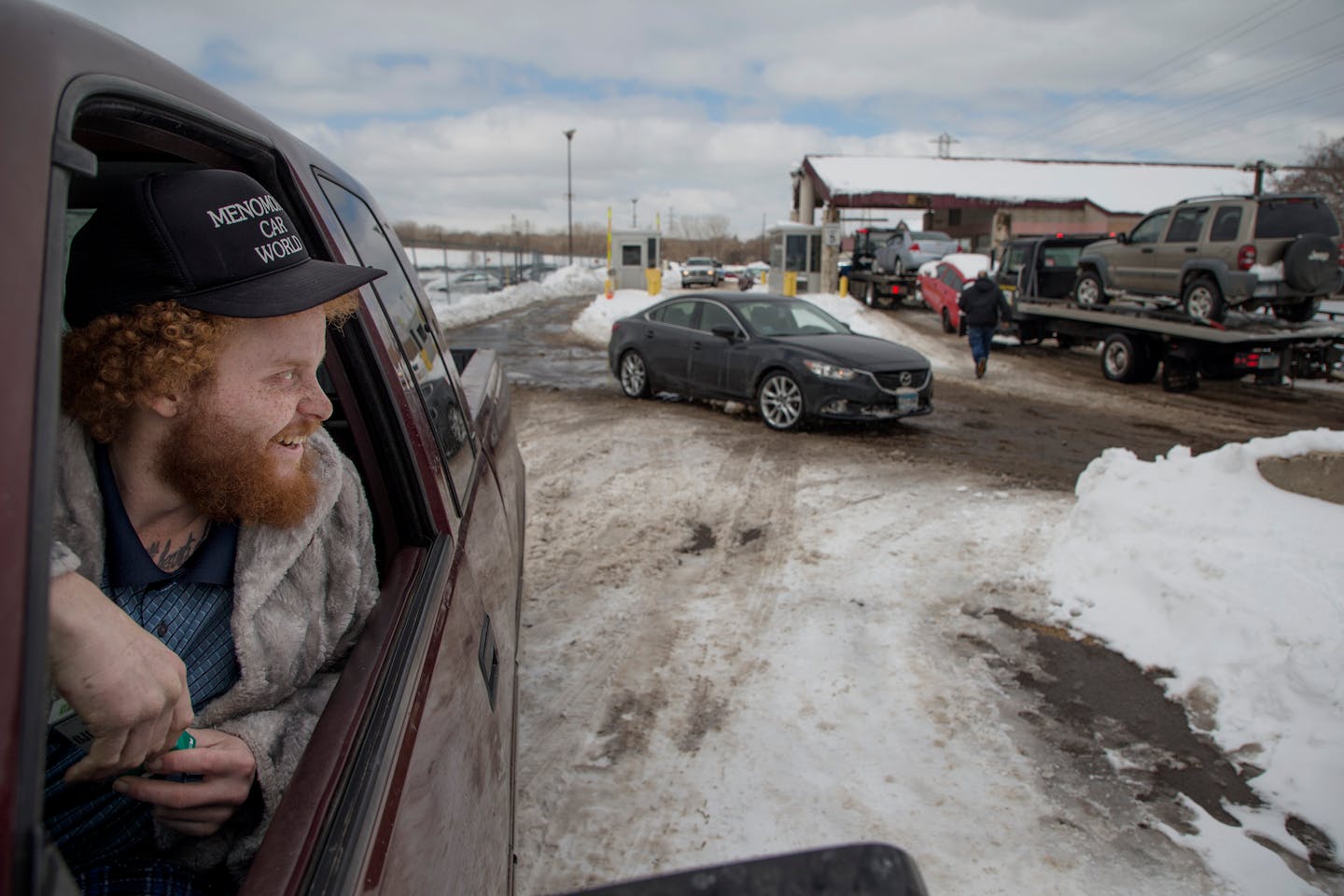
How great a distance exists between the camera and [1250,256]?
40.9 feet

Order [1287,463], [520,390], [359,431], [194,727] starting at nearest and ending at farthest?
[194,727] < [359,431] < [1287,463] < [520,390]

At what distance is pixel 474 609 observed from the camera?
2043mm

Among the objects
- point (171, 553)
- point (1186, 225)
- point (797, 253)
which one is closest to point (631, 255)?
point (797, 253)

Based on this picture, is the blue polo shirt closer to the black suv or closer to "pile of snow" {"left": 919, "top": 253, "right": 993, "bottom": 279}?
the black suv

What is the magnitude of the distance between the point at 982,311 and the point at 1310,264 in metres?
4.37

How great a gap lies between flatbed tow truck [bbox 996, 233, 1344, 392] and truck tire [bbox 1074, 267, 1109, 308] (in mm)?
240

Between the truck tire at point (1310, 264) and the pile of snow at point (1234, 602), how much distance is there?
341 inches

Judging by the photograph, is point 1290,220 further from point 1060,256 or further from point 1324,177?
point 1324,177

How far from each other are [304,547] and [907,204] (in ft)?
126

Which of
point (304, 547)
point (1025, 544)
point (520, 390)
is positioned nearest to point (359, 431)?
point (304, 547)

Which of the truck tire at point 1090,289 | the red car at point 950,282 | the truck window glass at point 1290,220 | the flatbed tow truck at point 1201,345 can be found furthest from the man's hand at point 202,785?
the red car at point 950,282

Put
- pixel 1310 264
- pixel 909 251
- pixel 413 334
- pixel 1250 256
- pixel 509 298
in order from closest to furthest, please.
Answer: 1. pixel 413 334
2. pixel 1310 264
3. pixel 1250 256
4. pixel 909 251
5. pixel 509 298

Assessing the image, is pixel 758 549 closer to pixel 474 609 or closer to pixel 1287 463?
pixel 1287 463

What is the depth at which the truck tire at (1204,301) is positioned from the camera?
1267 centimetres
